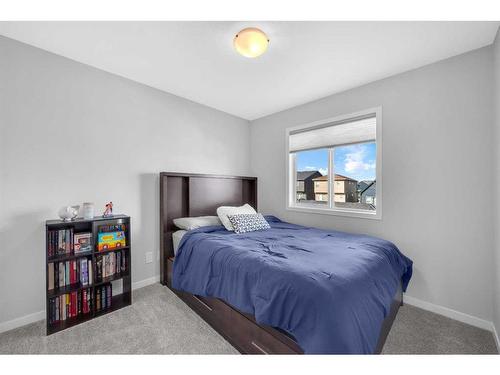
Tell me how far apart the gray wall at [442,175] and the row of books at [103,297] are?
9.22ft

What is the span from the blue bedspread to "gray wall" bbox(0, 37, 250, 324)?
38.2 inches

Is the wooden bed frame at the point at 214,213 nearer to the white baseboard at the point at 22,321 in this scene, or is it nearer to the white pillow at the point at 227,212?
the white pillow at the point at 227,212

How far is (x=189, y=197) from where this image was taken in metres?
2.91

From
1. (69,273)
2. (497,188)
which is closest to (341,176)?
(497,188)

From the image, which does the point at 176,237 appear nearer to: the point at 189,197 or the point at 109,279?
the point at 189,197

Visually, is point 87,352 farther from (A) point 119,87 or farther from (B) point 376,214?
(B) point 376,214

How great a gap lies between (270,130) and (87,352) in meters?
3.38

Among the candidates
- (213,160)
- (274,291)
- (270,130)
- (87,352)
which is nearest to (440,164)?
(274,291)

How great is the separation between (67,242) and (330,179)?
302cm

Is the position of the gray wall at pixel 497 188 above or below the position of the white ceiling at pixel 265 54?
below

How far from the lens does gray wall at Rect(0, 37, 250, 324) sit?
1786mm

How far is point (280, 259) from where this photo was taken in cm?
154

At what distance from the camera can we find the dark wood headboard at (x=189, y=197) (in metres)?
2.65

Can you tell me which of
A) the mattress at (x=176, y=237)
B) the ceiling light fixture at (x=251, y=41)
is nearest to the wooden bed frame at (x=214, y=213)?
the mattress at (x=176, y=237)
